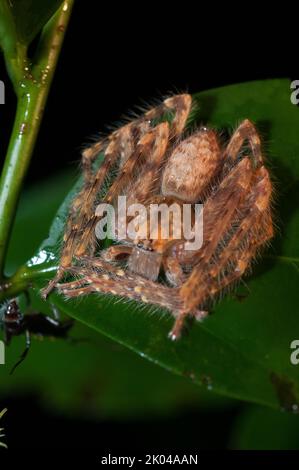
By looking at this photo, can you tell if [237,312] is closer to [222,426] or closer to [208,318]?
[208,318]

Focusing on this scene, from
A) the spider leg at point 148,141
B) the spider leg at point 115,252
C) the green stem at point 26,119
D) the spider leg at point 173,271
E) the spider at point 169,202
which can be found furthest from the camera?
the spider leg at point 148,141

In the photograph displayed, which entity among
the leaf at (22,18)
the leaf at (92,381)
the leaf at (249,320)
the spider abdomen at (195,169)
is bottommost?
the leaf at (92,381)

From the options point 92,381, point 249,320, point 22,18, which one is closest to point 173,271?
point 249,320

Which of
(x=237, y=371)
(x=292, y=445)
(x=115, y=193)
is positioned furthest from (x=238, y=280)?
(x=292, y=445)

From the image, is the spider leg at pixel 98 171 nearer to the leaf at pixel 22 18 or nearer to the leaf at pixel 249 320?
the leaf at pixel 249 320

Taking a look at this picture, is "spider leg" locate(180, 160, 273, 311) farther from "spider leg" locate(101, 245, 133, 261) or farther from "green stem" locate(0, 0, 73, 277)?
"green stem" locate(0, 0, 73, 277)

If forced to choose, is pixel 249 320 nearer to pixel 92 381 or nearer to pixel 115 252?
pixel 115 252

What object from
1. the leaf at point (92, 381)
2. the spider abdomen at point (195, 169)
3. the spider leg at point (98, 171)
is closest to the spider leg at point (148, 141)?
the spider leg at point (98, 171)
